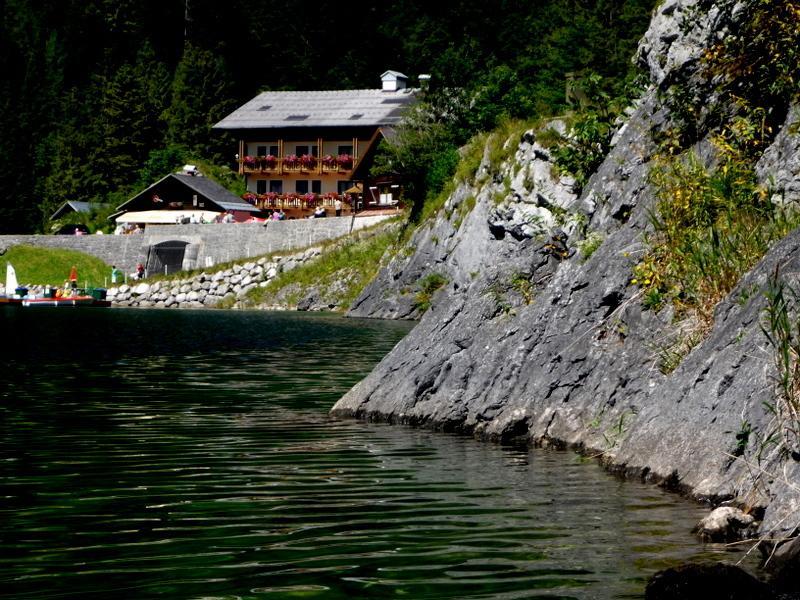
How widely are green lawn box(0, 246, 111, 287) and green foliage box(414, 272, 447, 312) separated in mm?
46360

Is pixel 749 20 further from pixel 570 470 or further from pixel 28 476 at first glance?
pixel 28 476

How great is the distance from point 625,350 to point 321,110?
10723 centimetres

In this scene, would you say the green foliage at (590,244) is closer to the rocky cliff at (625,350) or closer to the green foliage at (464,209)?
the rocky cliff at (625,350)

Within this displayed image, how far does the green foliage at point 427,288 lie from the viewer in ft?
212

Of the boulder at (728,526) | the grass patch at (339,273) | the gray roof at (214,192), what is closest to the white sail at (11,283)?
the gray roof at (214,192)

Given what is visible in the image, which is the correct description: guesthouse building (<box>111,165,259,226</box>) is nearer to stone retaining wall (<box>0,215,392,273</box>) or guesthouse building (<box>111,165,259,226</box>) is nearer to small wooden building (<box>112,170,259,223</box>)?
small wooden building (<box>112,170,259,223</box>)

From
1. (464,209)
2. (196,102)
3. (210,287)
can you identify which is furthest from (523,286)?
(196,102)

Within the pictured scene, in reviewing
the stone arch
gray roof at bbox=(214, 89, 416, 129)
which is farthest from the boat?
gray roof at bbox=(214, 89, 416, 129)

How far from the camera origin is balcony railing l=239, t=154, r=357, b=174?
117875 mm

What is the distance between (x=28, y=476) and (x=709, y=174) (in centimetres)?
1048

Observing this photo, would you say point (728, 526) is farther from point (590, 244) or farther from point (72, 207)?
point (72, 207)

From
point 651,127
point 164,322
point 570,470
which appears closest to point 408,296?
point 164,322

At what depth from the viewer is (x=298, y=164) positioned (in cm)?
11888

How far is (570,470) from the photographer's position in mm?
14742
